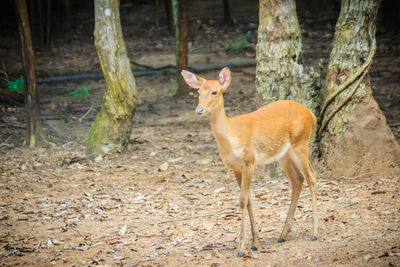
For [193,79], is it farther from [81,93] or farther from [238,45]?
[238,45]

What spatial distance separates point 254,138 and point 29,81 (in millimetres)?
Result: 5740

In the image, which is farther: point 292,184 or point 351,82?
point 351,82

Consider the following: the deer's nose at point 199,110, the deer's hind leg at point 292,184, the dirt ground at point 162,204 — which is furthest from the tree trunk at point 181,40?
the deer's nose at point 199,110

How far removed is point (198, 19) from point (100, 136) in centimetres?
1312

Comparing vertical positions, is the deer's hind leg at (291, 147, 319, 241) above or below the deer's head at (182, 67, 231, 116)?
below

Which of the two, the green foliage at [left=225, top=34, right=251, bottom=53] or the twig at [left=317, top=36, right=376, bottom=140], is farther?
the green foliage at [left=225, top=34, right=251, bottom=53]

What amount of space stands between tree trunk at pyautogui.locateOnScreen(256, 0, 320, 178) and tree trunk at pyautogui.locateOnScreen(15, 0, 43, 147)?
4474 mm

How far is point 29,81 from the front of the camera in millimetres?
9016

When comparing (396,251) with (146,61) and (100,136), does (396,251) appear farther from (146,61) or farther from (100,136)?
(146,61)

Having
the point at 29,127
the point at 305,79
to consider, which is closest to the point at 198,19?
the point at 29,127

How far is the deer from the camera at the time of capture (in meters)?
4.55

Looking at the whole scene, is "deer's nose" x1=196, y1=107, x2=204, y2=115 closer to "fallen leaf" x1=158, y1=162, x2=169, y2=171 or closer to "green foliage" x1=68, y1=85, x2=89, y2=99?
"fallen leaf" x1=158, y1=162, x2=169, y2=171

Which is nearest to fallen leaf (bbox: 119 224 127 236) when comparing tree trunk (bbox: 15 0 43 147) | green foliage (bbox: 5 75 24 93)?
tree trunk (bbox: 15 0 43 147)

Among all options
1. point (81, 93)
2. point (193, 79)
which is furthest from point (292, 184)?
point (81, 93)
